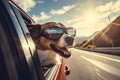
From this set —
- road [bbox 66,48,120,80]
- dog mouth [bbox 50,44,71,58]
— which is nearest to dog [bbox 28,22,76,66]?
dog mouth [bbox 50,44,71,58]

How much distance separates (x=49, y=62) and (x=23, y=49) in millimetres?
1068

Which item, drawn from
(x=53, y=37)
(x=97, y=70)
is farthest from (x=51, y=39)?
(x=97, y=70)

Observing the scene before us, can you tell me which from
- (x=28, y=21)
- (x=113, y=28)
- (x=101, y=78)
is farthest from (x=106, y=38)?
(x=28, y=21)

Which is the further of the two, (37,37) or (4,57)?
(37,37)

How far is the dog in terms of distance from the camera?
220cm

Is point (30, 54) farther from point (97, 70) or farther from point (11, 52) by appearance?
point (97, 70)

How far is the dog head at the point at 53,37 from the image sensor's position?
2191 millimetres

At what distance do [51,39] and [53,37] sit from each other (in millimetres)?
34

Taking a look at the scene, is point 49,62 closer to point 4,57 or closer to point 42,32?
point 42,32

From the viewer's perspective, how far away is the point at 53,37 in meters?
2.29

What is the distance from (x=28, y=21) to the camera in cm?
301

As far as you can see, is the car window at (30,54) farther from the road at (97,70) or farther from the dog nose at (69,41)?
the road at (97,70)

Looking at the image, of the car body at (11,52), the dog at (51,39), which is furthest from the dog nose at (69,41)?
the car body at (11,52)

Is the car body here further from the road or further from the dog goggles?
the road
